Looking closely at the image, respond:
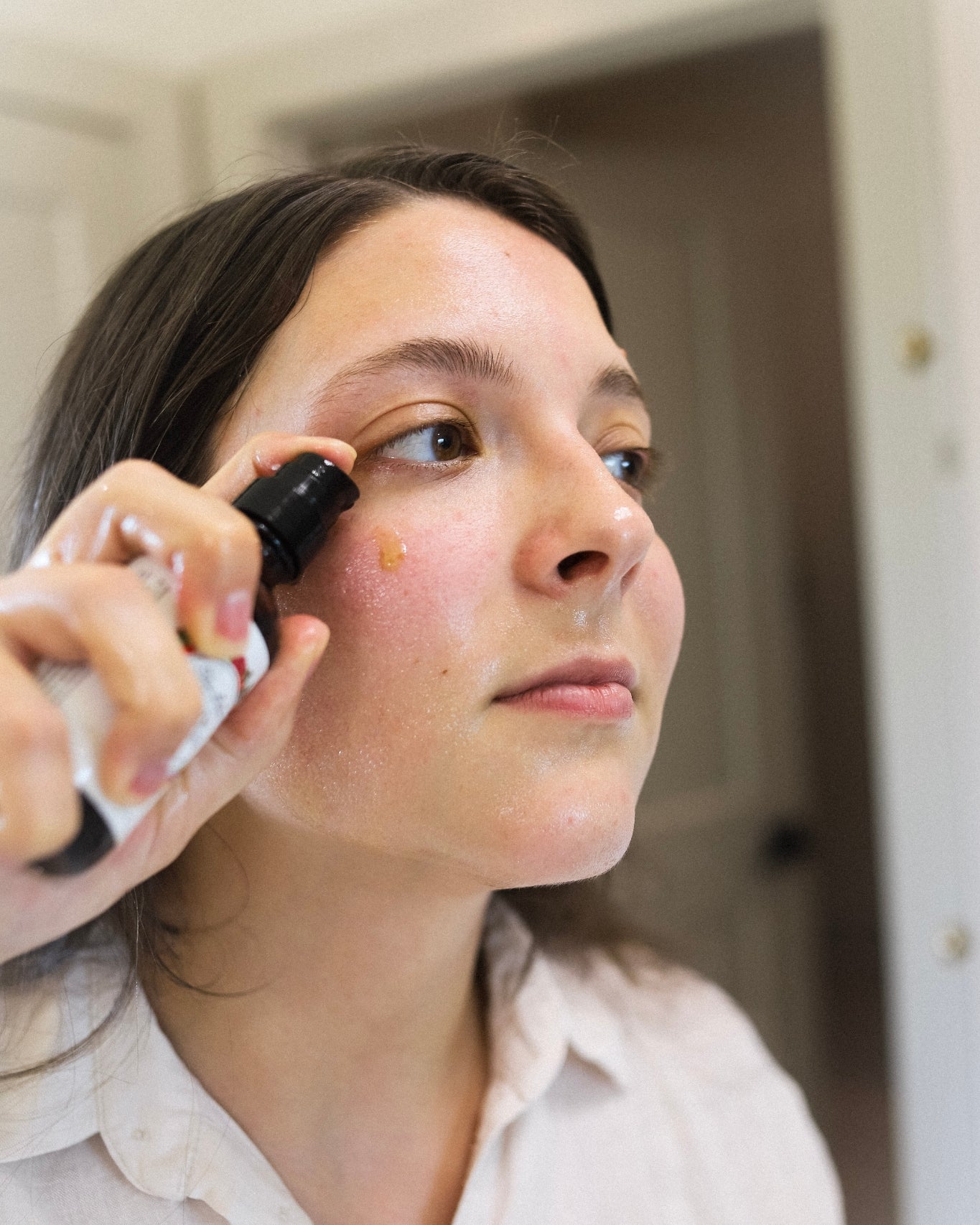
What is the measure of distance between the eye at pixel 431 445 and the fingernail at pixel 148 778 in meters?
0.28

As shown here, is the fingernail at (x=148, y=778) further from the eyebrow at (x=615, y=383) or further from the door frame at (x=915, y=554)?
the door frame at (x=915, y=554)

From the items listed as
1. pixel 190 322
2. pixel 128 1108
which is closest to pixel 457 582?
pixel 190 322

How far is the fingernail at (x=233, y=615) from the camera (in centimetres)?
45

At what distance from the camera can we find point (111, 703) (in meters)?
0.42

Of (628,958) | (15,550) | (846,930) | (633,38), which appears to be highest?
(633,38)

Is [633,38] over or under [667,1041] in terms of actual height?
over

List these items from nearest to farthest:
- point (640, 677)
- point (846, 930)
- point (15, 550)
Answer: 1. point (640, 677)
2. point (15, 550)
3. point (846, 930)

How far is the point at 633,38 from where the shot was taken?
4.86 ft

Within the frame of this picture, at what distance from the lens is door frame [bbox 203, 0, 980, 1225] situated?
4.36 feet

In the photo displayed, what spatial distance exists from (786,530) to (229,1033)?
1.92 meters

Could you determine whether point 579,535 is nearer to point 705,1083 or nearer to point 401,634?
point 401,634

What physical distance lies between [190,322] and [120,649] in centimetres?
37

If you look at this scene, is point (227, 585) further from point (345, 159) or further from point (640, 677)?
point (345, 159)

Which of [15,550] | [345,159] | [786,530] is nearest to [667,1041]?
[15,550]
